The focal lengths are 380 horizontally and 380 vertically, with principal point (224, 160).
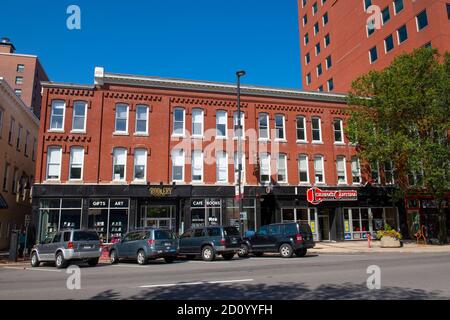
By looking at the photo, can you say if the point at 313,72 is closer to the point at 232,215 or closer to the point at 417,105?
the point at 417,105

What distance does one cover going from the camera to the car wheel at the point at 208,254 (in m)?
19.0

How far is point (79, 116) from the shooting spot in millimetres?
27828

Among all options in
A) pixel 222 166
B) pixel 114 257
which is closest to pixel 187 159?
pixel 222 166

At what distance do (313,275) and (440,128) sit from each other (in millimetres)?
20263

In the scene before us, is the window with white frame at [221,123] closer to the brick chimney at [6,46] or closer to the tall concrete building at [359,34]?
the tall concrete building at [359,34]

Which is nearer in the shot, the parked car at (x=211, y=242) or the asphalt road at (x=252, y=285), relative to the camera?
the asphalt road at (x=252, y=285)

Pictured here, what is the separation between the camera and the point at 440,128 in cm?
2677

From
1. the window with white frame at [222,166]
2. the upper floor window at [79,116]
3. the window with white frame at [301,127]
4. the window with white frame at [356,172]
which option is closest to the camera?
the upper floor window at [79,116]

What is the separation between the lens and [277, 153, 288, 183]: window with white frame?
102 ft

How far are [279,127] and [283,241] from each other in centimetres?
1404

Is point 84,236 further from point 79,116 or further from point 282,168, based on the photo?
point 282,168

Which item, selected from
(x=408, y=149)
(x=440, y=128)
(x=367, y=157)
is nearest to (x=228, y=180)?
(x=367, y=157)

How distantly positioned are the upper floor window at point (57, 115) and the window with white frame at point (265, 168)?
15391 mm

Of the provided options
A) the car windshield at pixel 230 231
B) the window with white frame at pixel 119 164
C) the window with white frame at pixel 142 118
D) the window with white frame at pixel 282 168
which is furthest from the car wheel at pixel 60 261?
the window with white frame at pixel 282 168
